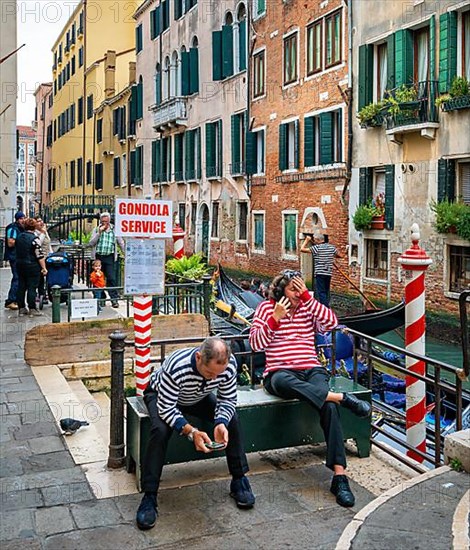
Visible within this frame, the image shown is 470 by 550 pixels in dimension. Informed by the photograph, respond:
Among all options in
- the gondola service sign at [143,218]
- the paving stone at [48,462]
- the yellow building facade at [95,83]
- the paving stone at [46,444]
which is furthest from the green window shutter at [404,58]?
the yellow building facade at [95,83]

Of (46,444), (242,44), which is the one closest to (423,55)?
(242,44)

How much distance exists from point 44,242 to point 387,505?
800cm

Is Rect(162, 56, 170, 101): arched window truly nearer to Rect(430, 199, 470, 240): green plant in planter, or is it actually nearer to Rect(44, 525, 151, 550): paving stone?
Rect(430, 199, 470, 240): green plant in planter

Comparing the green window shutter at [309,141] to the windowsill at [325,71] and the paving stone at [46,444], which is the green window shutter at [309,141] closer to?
the windowsill at [325,71]

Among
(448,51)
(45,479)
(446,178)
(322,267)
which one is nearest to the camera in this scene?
(45,479)

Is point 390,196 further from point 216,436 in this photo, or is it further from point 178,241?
point 216,436

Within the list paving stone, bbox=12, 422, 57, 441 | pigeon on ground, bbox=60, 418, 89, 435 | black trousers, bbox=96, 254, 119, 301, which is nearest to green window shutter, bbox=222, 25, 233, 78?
black trousers, bbox=96, 254, 119, 301

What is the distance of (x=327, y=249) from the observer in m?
12.0

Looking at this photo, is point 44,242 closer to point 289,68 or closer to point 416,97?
point 416,97

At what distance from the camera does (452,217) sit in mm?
12484

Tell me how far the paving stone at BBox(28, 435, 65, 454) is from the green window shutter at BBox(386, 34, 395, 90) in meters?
11.1

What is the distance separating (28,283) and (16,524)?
21.3ft

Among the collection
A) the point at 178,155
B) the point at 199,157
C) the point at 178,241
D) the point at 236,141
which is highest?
the point at 178,155

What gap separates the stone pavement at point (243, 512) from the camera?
137 inches
